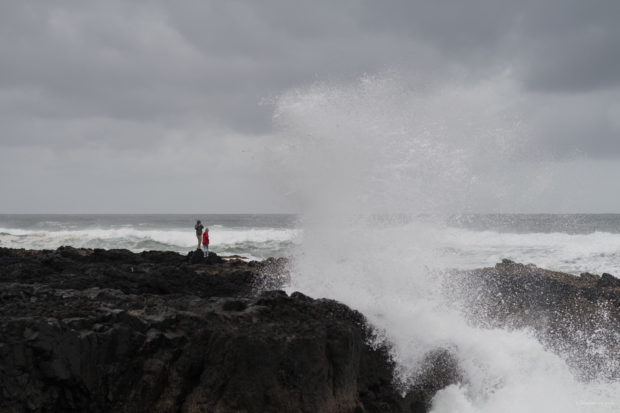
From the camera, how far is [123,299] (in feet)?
19.1

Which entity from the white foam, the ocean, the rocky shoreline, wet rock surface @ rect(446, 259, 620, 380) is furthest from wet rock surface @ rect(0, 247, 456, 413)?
the white foam

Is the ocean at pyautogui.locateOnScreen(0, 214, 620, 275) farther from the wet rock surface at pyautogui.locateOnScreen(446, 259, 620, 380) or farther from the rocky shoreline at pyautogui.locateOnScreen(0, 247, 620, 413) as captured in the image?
the rocky shoreline at pyautogui.locateOnScreen(0, 247, 620, 413)

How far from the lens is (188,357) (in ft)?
16.3

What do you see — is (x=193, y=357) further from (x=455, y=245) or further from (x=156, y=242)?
(x=156, y=242)

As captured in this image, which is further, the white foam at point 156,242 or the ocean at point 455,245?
the white foam at point 156,242

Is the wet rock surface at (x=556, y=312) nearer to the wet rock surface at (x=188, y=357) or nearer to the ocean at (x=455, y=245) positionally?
the ocean at (x=455, y=245)

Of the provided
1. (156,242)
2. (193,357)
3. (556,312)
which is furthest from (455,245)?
(193,357)

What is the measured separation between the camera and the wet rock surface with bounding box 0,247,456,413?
4570mm

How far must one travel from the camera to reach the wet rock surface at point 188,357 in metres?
4.57

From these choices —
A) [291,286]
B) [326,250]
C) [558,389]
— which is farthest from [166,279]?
[558,389]

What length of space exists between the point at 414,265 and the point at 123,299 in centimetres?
442

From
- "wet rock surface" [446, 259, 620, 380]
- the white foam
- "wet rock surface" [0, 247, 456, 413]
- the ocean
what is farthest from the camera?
the white foam

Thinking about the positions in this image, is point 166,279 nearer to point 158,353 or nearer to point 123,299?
point 123,299

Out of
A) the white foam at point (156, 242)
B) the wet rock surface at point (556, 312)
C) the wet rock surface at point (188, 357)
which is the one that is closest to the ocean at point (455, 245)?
the white foam at point (156, 242)
